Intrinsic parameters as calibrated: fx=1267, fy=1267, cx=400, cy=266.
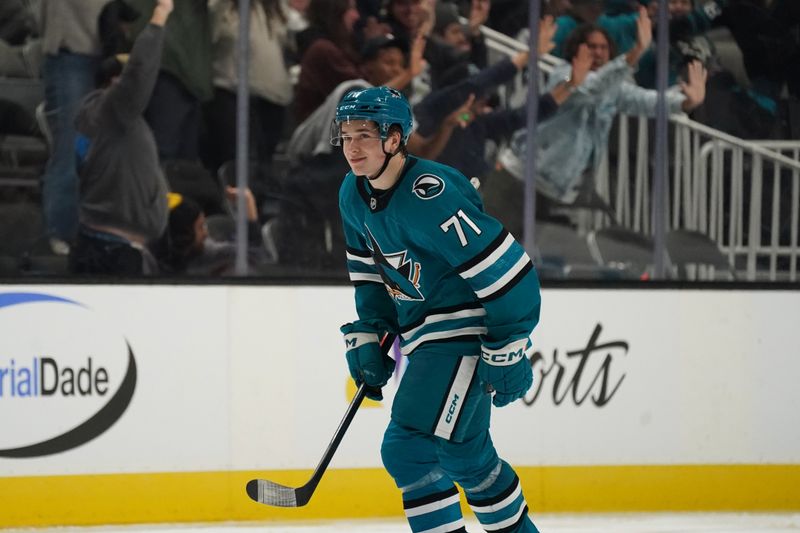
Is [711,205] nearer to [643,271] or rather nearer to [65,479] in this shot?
[643,271]

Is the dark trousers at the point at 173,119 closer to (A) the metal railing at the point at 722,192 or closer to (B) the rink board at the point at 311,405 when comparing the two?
(B) the rink board at the point at 311,405

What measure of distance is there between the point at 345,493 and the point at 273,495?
1069mm

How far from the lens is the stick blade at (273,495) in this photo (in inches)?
124

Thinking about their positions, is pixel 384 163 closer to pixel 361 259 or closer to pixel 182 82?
pixel 361 259

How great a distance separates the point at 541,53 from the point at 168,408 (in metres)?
1.78

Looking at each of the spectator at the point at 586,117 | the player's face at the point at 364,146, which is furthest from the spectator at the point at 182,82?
Result: the player's face at the point at 364,146

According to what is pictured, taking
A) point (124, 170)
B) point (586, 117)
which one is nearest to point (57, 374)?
point (124, 170)

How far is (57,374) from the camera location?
4027 millimetres

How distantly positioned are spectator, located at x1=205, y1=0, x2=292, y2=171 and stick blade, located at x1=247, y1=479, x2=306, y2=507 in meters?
1.40

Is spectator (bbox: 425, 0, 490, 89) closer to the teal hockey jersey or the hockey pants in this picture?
the teal hockey jersey

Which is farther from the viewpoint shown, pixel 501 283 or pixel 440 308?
pixel 440 308

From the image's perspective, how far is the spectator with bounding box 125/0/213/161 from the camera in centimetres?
420

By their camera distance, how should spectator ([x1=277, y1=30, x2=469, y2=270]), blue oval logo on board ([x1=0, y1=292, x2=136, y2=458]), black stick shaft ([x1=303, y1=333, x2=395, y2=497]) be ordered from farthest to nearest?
spectator ([x1=277, y1=30, x2=469, y2=270]), blue oval logo on board ([x1=0, y1=292, x2=136, y2=458]), black stick shaft ([x1=303, y1=333, x2=395, y2=497])

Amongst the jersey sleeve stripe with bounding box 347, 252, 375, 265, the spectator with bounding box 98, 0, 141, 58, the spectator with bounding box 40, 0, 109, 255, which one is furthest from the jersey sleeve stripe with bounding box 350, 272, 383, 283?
the spectator with bounding box 98, 0, 141, 58
